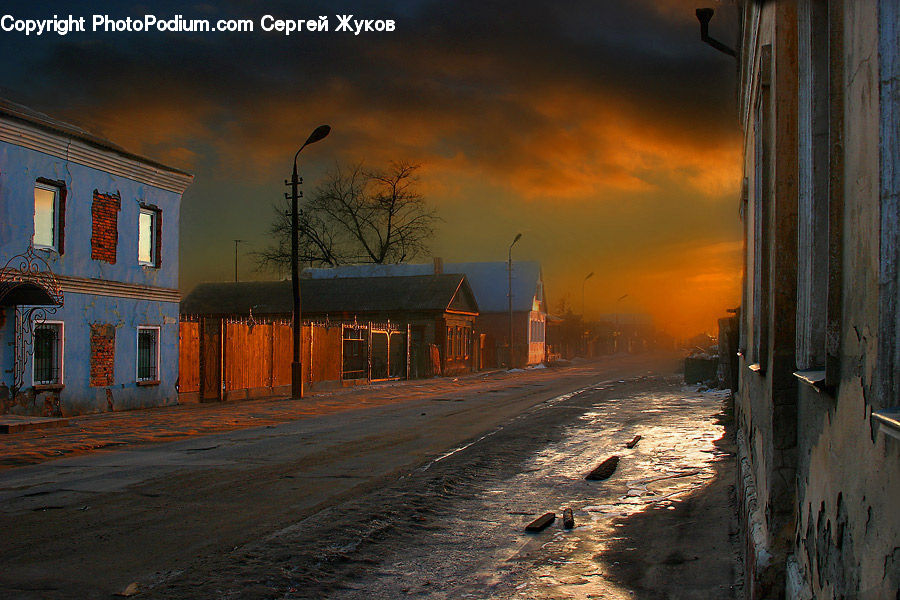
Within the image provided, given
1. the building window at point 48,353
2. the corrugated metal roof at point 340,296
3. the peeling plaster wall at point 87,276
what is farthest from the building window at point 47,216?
the corrugated metal roof at point 340,296

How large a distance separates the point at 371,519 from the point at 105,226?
48.9ft

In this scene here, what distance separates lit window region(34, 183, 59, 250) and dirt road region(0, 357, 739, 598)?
23.7 feet

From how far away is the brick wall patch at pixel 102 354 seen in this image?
18.5 metres

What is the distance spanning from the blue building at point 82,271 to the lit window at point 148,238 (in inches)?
1.1

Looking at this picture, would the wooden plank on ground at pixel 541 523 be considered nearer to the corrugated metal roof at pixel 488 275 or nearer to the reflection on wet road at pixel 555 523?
Result: the reflection on wet road at pixel 555 523

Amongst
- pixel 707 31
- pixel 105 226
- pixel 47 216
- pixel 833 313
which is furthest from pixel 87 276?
pixel 833 313

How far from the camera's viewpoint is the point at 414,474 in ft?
31.1

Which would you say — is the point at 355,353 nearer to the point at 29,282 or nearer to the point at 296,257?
the point at 296,257

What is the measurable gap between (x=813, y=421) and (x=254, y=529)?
4862 mm

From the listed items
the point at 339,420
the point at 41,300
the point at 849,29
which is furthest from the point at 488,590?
the point at 41,300

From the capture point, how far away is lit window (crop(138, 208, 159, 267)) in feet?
67.4

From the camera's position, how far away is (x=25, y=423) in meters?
14.8

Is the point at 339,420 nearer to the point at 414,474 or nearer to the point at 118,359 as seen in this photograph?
the point at 118,359

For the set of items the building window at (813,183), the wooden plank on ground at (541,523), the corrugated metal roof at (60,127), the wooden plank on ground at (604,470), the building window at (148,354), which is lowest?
the wooden plank on ground at (604,470)
